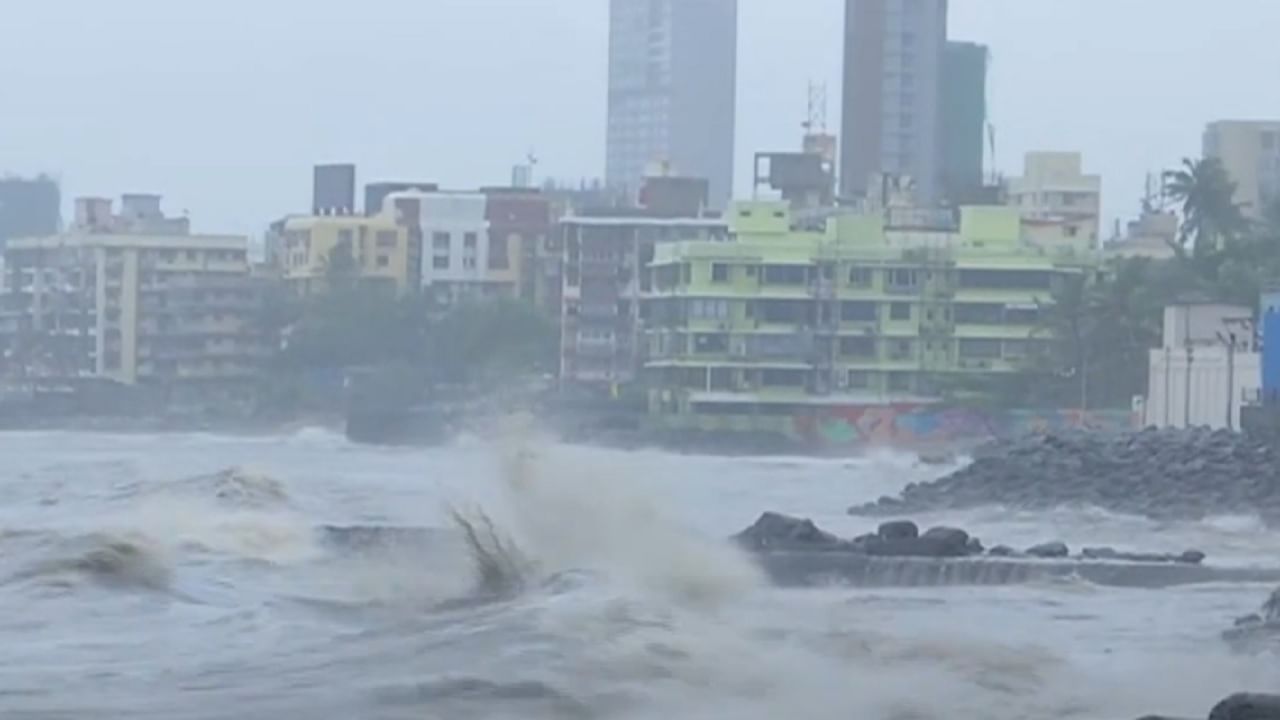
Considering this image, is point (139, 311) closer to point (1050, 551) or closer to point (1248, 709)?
point (1050, 551)

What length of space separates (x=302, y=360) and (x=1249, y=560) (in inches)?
2625

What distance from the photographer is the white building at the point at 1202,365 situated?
56.5 metres

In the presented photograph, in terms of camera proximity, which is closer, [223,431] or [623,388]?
[623,388]

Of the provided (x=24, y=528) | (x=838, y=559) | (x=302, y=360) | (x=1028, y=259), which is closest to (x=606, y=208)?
(x=302, y=360)

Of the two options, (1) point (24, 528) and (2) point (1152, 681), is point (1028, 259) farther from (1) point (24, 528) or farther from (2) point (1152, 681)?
(2) point (1152, 681)

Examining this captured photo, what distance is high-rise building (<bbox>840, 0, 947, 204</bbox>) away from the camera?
124 meters

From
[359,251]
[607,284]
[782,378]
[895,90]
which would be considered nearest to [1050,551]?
[782,378]

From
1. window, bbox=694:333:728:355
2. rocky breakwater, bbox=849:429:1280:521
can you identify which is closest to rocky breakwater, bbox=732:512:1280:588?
rocky breakwater, bbox=849:429:1280:521

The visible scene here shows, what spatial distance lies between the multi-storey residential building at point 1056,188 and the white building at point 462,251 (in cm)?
1636

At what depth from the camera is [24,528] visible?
33750mm

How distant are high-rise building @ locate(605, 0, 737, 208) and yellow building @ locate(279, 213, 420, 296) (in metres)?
65.2

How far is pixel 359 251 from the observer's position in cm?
10250

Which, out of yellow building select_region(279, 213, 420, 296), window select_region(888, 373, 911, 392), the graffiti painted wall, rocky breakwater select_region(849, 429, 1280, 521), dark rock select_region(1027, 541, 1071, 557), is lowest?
the graffiti painted wall

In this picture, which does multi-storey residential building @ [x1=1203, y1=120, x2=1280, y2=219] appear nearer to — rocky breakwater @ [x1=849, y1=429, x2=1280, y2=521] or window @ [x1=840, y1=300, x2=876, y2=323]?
window @ [x1=840, y1=300, x2=876, y2=323]
